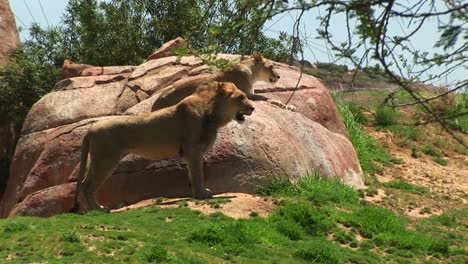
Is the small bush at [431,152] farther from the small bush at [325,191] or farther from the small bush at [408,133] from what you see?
the small bush at [325,191]

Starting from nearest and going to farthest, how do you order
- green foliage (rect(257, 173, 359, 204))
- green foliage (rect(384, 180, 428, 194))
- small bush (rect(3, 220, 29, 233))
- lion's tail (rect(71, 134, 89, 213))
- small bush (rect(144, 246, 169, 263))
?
small bush (rect(144, 246, 169, 263))
small bush (rect(3, 220, 29, 233))
lion's tail (rect(71, 134, 89, 213))
green foliage (rect(257, 173, 359, 204))
green foliage (rect(384, 180, 428, 194))

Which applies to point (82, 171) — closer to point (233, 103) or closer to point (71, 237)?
point (233, 103)

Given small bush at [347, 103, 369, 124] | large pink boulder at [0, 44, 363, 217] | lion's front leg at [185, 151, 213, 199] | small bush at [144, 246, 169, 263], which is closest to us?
small bush at [144, 246, 169, 263]

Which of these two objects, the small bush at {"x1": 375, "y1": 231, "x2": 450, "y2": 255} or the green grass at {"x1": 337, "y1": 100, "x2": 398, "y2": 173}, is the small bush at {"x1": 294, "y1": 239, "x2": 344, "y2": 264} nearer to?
the small bush at {"x1": 375, "y1": 231, "x2": 450, "y2": 255}

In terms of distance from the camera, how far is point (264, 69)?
17609 mm

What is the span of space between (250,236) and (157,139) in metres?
2.78

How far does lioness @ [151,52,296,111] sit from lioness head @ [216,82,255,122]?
107 cm

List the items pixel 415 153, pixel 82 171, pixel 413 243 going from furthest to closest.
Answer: pixel 415 153 → pixel 82 171 → pixel 413 243

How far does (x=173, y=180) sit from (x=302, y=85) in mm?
4471

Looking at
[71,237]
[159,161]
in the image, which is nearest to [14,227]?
[71,237]

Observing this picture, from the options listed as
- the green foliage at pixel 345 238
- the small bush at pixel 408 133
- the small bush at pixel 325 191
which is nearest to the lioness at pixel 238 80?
the small bush at pixel 325 191

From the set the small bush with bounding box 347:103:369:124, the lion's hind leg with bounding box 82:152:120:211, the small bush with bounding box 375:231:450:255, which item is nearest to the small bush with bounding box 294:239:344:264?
the small bush with bounding box 375:231:450:255

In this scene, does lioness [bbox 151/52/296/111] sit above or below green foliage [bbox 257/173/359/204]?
above

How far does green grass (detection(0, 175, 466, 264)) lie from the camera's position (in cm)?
1058
